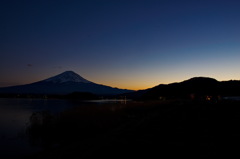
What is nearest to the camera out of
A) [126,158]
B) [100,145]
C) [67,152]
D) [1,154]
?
[126,158]

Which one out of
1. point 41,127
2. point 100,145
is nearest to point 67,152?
point 100,145

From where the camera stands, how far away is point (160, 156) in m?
6.25

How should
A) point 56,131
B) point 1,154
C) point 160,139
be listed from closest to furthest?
1. point 160,139
2. point 1,154
3. point 56,131

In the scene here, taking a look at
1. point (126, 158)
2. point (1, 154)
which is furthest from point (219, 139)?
point (1, 154)

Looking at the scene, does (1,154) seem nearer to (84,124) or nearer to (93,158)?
(84,124)

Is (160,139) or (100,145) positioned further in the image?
(160,139)

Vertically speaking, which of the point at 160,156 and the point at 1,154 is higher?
the point at 160,156

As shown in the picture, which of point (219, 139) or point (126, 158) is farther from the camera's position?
point (219, 139)

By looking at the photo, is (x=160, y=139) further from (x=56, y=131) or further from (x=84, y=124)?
(x=56, y=131)

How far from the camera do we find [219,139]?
8.66 metres

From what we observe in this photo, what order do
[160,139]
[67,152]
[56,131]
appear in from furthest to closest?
[56,131], [160,139], [67,152]

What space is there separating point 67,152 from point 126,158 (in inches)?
93.3

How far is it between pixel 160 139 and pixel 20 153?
786 cm

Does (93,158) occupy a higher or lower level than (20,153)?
higher
